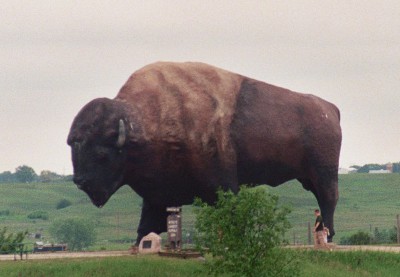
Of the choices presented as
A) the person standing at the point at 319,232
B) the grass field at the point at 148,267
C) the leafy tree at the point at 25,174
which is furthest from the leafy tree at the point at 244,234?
the leafy tree at the point at 25,174

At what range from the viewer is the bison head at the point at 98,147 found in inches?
1124

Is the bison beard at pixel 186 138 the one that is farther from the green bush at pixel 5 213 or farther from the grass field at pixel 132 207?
the green bush at pixel 5 213

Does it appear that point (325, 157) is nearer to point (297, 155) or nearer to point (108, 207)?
point (297, 155)

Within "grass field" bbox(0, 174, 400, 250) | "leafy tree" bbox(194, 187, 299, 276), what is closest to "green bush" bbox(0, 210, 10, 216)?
"grass field" bbox(0, 174, 400, 250)

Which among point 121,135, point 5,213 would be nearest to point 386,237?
point 121,135

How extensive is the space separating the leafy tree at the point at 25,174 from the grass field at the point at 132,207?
17322 millimetres

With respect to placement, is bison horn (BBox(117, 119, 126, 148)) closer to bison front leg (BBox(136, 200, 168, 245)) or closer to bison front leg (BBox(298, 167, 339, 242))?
bison front leg (BBox(136, 200, 168, 245))

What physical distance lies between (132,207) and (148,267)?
102m

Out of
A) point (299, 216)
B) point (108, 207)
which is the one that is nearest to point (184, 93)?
point (299, 216)

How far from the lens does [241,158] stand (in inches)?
1185

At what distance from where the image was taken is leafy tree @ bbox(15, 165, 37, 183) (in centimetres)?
17812

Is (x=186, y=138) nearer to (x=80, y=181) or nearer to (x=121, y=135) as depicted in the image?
(x=121, y=135)

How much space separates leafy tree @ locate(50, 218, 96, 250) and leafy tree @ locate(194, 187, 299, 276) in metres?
80.1

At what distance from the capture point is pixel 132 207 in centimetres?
13038
